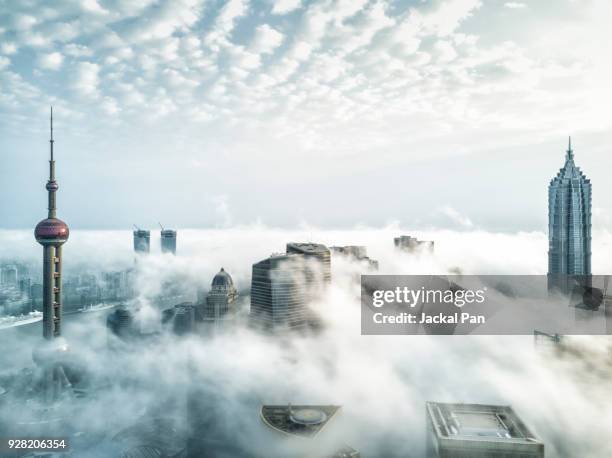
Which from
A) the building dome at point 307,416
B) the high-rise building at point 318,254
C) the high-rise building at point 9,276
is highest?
the high-rise building at point 318,254

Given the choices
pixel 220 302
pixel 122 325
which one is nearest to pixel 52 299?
pixel 122 325

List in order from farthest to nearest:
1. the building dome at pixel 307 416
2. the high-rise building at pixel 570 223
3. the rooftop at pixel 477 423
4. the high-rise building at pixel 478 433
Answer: the high-rise building at pixel 570 223 → the building dome at pixel 307 416 → the rooftop at pixel 477 423 → the high-rise building at pixel 478 433

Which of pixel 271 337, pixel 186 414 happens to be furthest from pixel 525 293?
pixel 186 414

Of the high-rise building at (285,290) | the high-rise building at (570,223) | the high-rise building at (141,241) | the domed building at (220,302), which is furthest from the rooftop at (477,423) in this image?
the high-rise building at (141,241)

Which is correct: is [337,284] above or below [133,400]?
above

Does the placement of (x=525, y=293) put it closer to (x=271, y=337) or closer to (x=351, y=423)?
(x=351, y=423)

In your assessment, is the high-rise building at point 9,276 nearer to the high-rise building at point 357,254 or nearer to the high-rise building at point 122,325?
the high-rise building at point 122,325
